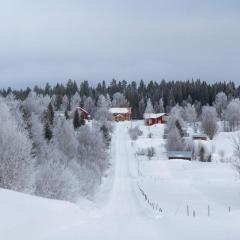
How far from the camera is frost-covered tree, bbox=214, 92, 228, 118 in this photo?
609 feet

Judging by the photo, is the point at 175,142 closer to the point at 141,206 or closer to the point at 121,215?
the point at 141,206

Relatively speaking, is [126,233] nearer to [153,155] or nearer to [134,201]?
[134,201]

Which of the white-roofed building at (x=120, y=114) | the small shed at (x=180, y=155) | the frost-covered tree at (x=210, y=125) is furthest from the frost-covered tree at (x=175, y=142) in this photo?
the white-roofed building at (x=120, y=114)

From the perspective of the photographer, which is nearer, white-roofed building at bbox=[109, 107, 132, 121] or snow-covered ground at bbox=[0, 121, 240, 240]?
snow-covered ground at bbox=[0, 121, 240, 240]

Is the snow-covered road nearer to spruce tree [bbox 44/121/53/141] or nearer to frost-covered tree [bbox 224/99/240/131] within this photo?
spruce tree [bbox 44/121/53/141]

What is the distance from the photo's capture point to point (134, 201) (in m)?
48.7

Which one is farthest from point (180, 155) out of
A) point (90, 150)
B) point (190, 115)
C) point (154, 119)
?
point (190, 115)

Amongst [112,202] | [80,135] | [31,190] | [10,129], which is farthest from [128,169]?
[31,190]

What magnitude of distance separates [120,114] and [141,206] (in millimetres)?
144391

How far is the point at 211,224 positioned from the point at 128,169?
7116 centimetres

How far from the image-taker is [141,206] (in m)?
43.8

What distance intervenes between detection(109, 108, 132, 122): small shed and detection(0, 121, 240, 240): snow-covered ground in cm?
4921

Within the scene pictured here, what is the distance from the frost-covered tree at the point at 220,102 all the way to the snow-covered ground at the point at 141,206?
5208 cm

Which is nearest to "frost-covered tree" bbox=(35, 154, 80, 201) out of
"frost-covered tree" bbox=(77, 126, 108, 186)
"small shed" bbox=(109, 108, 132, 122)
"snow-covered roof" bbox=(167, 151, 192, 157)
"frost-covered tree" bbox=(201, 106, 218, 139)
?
"frost-covered tree" bbox=(77, 126, 108, 186)
